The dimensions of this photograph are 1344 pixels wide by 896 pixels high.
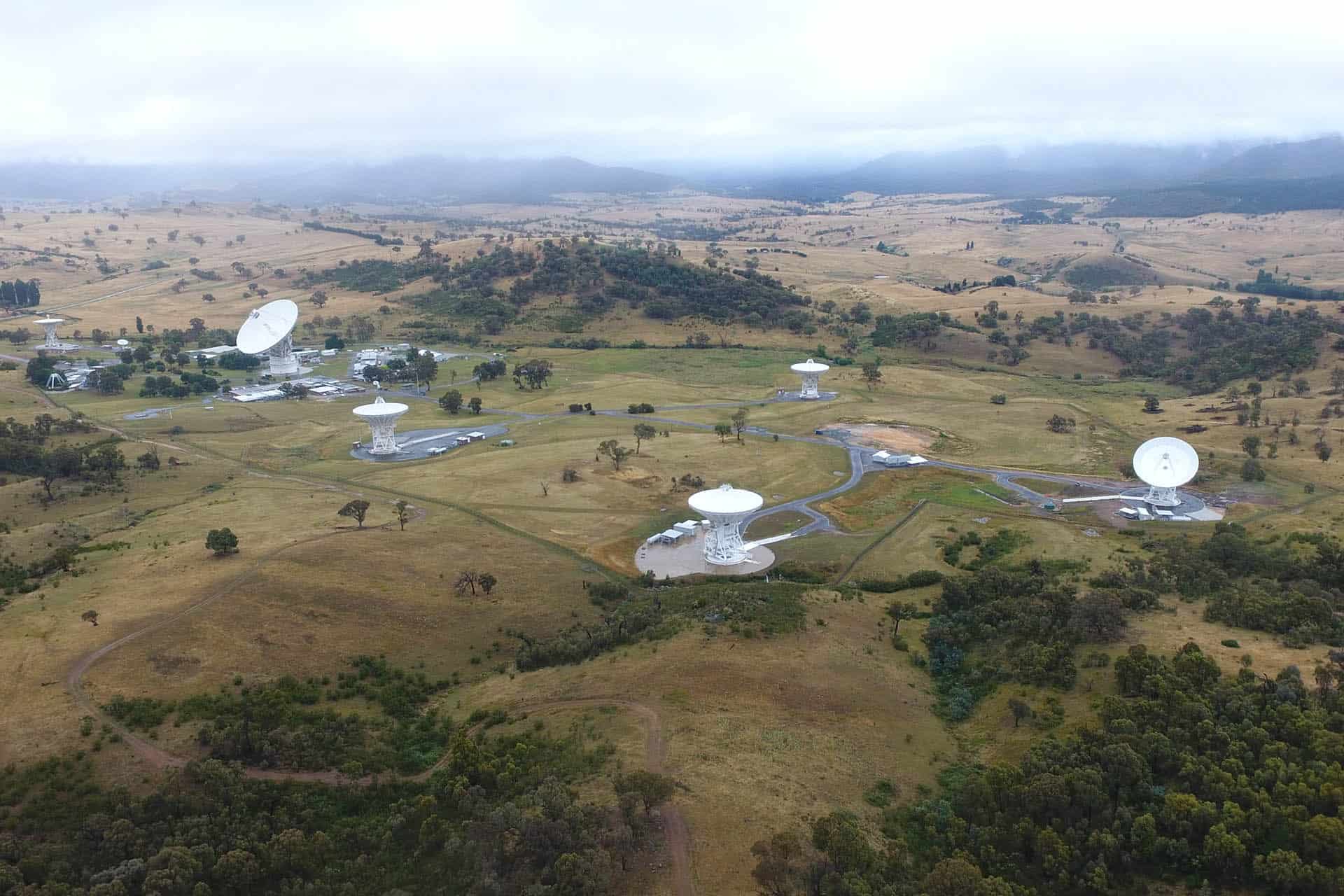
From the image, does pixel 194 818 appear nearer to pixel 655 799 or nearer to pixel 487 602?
pixel 655 799

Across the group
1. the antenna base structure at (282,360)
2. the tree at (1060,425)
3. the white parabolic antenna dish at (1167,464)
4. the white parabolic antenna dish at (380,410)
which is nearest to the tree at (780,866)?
the white parabolic antenna dish at (1167,464)

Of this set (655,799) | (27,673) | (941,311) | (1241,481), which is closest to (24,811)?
(27,673)

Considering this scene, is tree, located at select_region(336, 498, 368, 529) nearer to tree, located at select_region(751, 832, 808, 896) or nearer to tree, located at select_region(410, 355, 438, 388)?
tree, located at select_region(751, 832, 808, 896)

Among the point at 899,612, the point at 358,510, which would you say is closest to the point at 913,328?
the point at 899,612

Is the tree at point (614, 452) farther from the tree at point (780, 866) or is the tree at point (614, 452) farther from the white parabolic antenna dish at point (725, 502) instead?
the tree at point (780, 866)

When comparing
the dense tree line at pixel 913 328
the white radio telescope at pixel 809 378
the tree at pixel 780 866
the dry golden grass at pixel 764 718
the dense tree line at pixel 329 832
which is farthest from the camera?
the dense tree line at pixel 913 328

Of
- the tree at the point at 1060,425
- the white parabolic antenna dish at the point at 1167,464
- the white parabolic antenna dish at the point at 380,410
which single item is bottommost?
the tree at the point at 1060,425
